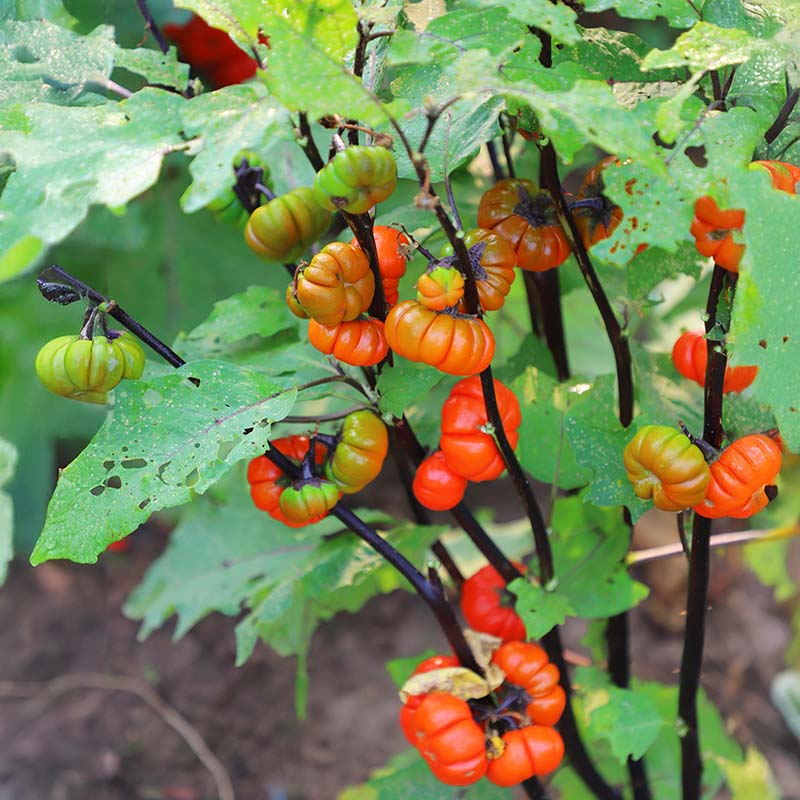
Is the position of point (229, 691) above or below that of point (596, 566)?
below

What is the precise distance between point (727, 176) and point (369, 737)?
54.3 inches

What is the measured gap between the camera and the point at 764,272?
370 mm

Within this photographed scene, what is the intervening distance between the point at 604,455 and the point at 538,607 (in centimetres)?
13

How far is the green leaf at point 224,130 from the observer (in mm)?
348

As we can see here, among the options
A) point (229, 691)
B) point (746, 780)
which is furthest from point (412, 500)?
point (229, 691)

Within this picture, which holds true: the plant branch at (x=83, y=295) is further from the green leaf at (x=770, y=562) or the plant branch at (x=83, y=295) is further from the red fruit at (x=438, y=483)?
the green leaf at (x=770, y=562)

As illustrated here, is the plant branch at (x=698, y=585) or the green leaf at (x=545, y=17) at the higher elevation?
the green leaf at (x=545, y=17)

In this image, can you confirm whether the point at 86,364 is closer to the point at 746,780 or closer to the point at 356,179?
the point at 356,179

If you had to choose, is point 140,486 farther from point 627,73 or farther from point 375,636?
point 375,636

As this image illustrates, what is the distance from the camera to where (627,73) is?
492 millimetres

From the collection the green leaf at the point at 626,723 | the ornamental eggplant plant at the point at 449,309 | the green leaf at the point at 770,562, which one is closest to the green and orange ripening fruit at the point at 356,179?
the ornamental eggplant plant at the point at 449,309

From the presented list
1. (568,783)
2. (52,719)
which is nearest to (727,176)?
(568,783)

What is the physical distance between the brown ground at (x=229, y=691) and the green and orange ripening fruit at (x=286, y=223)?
123 cm

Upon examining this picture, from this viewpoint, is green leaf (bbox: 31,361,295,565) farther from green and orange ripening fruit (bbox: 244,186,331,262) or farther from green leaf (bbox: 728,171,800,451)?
green leaf (bbox: 728,171,800,451)
